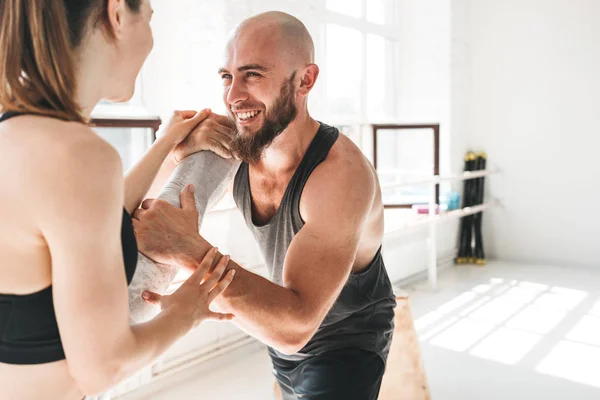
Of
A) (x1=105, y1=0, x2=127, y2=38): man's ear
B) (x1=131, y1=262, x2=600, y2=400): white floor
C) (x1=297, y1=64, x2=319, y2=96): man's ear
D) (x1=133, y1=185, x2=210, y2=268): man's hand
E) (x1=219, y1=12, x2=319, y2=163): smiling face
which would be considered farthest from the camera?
(x1=131, y1=262, x2=600, y2=400): white floor

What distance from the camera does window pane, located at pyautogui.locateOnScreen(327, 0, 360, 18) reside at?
4.98 metres

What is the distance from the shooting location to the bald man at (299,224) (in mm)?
1371

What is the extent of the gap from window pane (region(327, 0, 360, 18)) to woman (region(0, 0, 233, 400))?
169 inches

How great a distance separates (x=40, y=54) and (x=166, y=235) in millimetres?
527

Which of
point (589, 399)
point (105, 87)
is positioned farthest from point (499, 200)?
point (105, 87)

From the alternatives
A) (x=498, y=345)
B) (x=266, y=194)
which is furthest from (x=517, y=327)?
(x=266, y=194)

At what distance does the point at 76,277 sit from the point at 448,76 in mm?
5517

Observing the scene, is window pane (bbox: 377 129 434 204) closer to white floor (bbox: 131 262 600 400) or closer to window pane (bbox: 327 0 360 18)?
white floor (bbox: 131 262 600 400)

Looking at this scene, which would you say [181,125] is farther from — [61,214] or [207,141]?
[61,214]

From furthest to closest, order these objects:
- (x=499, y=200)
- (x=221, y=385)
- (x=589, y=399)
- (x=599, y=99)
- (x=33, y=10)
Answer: (x=499, y=200), (x=599, y=99), (x=221, y=385), (x=589, y=399), (x=33, y=10)

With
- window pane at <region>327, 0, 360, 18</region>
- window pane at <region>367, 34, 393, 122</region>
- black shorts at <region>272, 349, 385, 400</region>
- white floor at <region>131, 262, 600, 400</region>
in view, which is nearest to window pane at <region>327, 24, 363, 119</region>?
window pane at <region>327, 0, 360, 18</region>

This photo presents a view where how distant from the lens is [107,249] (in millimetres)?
835

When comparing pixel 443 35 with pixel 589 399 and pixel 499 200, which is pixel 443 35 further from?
pixel 589 399

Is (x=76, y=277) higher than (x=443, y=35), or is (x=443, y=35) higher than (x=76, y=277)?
(x=443, y=35)
